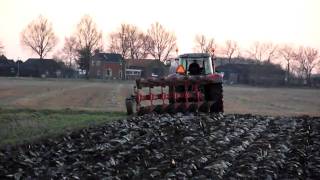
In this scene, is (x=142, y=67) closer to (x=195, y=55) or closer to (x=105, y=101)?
(x=105, y=101)

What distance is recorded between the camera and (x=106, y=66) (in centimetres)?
11856

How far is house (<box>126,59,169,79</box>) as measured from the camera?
107188 mm

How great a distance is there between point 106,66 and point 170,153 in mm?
108454

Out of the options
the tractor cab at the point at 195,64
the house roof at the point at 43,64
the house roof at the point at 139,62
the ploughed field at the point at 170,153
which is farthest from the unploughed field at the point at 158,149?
the house roof at the point at 43,64

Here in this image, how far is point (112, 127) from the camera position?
51.7ft

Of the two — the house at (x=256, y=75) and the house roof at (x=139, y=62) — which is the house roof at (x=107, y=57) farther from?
the house at (x=256, y=75)

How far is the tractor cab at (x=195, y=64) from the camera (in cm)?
2252

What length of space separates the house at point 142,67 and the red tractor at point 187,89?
81869 mm

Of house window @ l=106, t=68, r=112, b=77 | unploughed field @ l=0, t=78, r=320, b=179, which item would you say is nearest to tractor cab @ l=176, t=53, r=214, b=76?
unploughed field @ l=0, t=78, r=320, b=179

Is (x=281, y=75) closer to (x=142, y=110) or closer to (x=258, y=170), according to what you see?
(x=142, y=110)

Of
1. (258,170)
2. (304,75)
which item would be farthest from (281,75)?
(258,170)

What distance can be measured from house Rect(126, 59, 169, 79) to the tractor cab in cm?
8163

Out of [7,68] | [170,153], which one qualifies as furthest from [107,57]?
[170,153]

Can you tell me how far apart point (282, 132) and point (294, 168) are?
606 centimetres
